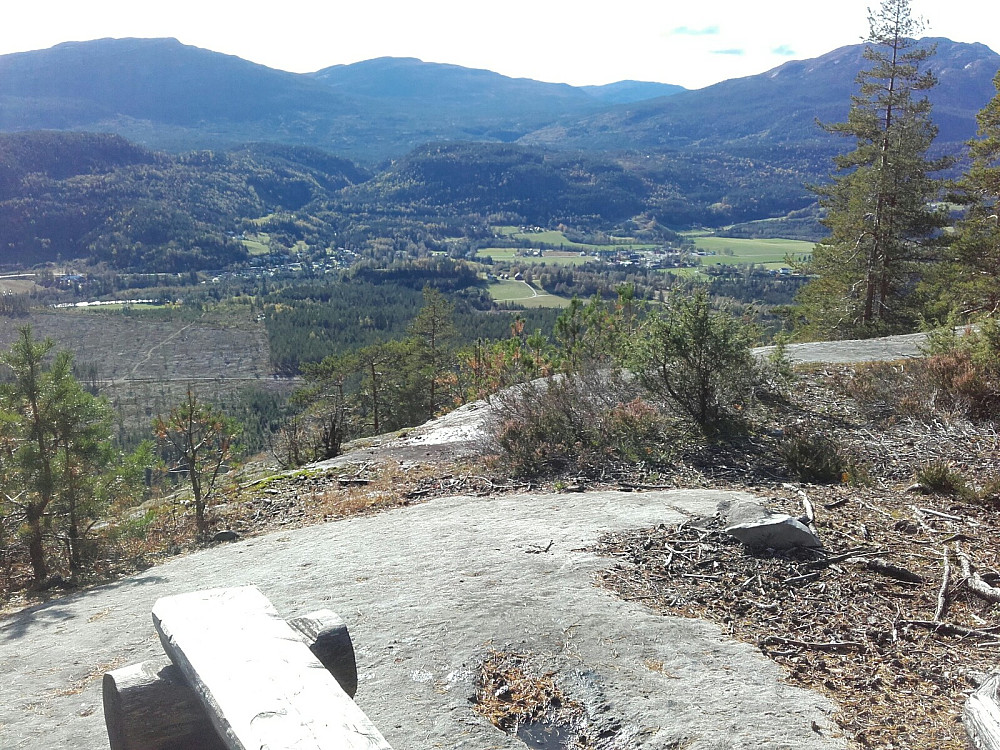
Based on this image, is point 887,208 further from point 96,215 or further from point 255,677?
point 96,215

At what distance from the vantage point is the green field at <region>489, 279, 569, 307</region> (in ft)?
336

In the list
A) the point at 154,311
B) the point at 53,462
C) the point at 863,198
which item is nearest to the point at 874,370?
the point at 53,462

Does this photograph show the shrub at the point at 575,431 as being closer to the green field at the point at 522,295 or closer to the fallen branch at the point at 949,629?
the fallen branch at the point at 949,629

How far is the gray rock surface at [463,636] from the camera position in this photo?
3504 millimetres

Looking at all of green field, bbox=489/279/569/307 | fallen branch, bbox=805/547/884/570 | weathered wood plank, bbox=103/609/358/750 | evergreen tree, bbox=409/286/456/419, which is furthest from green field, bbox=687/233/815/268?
weathered wood plank, bbox=103/609/358/750

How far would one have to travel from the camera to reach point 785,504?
6516 mm

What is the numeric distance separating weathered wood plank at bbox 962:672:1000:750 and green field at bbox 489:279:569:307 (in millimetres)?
94314

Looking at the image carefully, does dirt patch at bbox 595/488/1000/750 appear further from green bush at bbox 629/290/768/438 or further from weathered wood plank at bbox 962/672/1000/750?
green bush at bbox 629/290/768/438

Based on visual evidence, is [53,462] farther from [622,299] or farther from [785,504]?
[622,299]

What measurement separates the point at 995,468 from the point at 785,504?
2611mm

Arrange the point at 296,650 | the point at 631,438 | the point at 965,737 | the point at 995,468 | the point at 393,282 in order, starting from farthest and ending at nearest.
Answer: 1. the point at 393,282
2. the point at 631,438
3. the point at 995,468
4. the point at 965,737
5. the point at 296,650

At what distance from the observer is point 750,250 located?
453 feet

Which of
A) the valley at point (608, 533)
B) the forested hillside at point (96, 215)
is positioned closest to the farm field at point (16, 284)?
the forested hillside at point (96, 215)

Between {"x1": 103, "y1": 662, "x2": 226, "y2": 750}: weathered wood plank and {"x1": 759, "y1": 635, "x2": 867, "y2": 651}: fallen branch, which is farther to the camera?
{"x1": 759, "y1": 635, "x2": 867, "y2": 651}: fallen branch
